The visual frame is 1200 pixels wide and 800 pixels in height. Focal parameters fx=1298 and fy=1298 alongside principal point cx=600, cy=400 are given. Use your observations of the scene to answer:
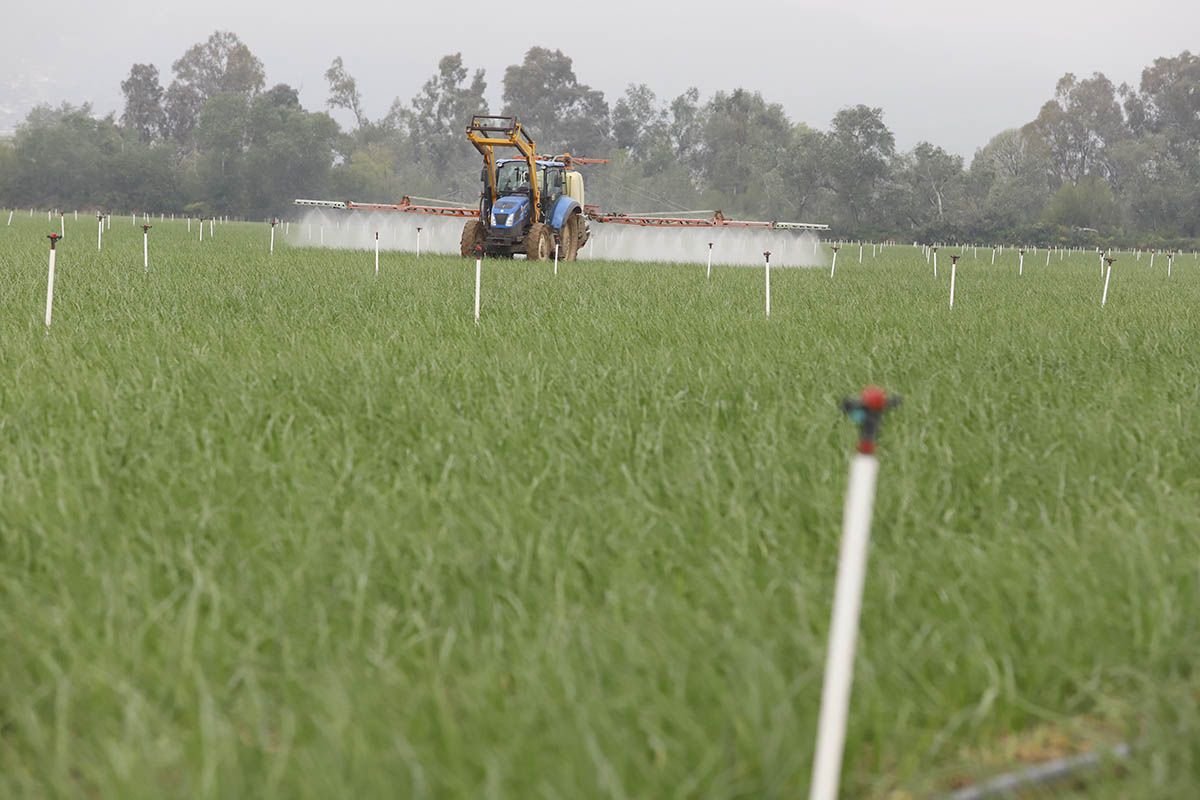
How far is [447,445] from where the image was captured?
6660mm

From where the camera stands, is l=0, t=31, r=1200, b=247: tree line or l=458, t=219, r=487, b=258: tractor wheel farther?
l=0, t=31, r=1200, b=247: tree line

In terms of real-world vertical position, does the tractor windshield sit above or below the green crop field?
above

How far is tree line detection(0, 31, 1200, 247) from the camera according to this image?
286 feet

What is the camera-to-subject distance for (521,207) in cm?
2802

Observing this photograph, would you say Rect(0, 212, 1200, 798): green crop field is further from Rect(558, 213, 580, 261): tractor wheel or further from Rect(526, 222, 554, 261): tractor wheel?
Rect(558, 213, 580, 261): tractor wheel

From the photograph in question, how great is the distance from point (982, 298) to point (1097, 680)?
16852mm

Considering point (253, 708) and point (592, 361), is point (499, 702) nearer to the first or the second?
point (253, 708)

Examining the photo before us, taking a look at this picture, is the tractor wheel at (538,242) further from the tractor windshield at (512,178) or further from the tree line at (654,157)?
the tree line at (654,157)

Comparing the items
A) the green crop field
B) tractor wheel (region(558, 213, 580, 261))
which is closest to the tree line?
tractor wheel (region(558, 213, 580, 261))

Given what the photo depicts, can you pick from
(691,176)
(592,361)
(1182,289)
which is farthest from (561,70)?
(592,361)

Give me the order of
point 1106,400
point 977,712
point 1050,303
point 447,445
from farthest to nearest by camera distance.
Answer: point 1050,303 < point 1106,400 < point 447,445 < point 977,712

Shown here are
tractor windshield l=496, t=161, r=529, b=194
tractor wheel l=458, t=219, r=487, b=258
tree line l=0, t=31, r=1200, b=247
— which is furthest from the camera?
tree line l=0, t=31, r=1200, b=247

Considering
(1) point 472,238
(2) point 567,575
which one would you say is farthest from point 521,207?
(2) point 567,575

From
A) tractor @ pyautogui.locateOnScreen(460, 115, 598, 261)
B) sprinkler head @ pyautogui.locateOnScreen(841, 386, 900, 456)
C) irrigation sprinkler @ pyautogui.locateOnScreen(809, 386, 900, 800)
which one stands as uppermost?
tractor @ pyautogui.locateOnScreen(460, 115, 598, 261)
